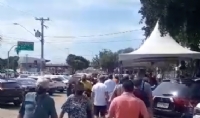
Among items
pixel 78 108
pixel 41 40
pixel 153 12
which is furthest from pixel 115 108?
pixel 41 40

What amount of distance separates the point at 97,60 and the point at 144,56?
9670 cm

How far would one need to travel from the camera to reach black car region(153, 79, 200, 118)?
37.9 ft

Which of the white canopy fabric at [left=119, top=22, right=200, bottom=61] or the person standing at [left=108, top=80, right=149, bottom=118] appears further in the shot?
the white canopy fabric at [left=119, top=22, right=200, bottom=61]

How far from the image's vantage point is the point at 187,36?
2317 centimetres

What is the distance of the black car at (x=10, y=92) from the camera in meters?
22.6

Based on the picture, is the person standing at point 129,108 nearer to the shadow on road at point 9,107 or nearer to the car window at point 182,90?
the car window at point 182,90

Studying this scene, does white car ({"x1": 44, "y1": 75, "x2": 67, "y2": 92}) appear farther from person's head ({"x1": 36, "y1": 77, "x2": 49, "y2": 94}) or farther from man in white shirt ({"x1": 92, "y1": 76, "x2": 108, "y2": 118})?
person's head ({"x1": 36, "y1": 77, "x2": 49, "y2": 94})

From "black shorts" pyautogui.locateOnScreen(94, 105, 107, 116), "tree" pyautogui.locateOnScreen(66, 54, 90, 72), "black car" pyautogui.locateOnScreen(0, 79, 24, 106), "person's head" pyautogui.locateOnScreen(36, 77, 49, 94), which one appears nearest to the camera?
"person's head" pyautogui.locateOnScreen(36, 77, 49, 94)

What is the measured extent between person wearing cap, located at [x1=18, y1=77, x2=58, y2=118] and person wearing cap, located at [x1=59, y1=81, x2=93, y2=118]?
19.4 inches

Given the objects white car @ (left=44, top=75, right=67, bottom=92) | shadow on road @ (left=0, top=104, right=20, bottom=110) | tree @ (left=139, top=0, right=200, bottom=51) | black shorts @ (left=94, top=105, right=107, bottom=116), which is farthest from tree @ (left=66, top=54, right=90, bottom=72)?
black shorts @ (left=94, top=105, right=107, bottom=116)

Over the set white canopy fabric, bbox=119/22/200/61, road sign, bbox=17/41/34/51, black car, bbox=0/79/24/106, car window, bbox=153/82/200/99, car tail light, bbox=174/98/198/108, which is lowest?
black car, bbox=0/79/24/106

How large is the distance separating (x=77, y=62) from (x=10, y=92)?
86713mm

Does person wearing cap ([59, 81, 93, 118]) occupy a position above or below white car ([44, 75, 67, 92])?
above

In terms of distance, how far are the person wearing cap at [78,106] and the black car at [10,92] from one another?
15.3 meters
